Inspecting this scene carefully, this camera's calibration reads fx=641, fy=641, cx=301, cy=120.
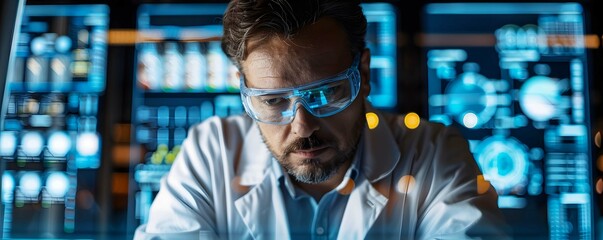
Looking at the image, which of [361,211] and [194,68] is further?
[194,68]

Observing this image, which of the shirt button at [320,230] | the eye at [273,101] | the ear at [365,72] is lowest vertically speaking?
the shirt button at [320,230]

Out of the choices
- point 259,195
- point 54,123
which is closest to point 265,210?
point 259,195

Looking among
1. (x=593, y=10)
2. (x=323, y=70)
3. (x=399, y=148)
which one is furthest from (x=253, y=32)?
(x=593, y=10)

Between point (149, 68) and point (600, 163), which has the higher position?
point (149, 68)

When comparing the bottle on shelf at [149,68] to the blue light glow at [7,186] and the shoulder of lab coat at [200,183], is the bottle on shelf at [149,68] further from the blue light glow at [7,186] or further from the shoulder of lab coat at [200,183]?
the blue light glow at [7,186]

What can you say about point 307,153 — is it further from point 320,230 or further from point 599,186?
point 599,186

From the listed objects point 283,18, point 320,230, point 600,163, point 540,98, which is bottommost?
point 320,230

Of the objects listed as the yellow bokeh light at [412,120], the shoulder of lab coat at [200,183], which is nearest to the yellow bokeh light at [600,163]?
the yellow bokeh light at [412,120]

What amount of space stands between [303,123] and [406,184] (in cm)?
19

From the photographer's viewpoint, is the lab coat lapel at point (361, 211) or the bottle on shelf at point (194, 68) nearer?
the lab coat lapel at point (361, 211)

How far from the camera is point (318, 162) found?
3.54ft

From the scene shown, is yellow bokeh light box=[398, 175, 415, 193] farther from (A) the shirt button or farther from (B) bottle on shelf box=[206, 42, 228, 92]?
(B) bottle on shelf box=[206, 42, 228, 92]

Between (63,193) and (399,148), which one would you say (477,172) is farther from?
(63,193)

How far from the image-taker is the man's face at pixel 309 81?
1.02 meters
